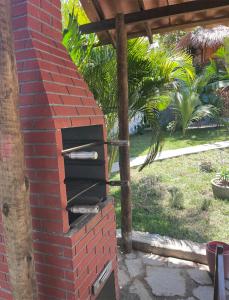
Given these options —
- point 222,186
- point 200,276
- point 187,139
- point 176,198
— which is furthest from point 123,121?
point 187,139

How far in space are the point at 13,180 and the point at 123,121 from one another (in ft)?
6.42

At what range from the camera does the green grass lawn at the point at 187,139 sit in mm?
9057

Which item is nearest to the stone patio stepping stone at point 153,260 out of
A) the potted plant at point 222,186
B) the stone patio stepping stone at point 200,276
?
the stone patio stepping stone at point 200,276

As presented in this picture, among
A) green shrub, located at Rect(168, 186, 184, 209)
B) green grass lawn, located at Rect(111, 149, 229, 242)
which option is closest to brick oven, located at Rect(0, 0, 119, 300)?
green grass lawn, located at Rect(111, 149, 229, 242)

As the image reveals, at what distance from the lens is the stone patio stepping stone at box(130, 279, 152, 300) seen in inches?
102

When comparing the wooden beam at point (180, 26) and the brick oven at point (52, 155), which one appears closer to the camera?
the brick oven at point (52, 155)

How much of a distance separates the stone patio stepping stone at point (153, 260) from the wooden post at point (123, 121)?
0.21m

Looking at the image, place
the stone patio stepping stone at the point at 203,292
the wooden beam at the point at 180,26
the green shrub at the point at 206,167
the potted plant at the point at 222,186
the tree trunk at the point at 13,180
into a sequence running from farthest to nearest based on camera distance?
1. the green shrub at the point at 206,167
2. the potted plant at the point at 222,186
3. the wooden beam at the point at 180,26
4. the stone patio stepping stone at the point at 203,292
5. the tree trunk at the point at 13,180

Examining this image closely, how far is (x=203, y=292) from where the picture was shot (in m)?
2.63

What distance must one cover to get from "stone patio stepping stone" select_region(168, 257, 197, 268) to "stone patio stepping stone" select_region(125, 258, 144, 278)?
0.33 meters

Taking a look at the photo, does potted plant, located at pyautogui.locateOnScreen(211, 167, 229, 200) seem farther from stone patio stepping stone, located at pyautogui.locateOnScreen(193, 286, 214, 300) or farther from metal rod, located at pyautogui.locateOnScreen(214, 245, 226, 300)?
metal rod, located at pyautogui.locateOnScreen(214, 245, 226, 300)

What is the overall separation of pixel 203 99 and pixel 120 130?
9.95m

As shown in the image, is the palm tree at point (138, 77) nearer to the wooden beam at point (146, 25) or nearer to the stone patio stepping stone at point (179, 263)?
the wooden beam at point (146, 25)

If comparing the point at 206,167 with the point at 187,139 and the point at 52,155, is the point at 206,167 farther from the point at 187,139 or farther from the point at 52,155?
the point at 52,155
